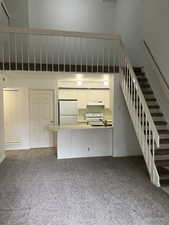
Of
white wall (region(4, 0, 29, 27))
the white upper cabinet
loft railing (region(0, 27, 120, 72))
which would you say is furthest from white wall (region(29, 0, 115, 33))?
the white upper cabinet

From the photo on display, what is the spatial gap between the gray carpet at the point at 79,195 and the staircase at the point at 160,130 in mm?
367

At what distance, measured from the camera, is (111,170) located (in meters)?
4.36

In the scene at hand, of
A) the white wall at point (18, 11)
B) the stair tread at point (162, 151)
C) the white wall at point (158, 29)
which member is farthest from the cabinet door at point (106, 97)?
the stair tread at point (162, 151)

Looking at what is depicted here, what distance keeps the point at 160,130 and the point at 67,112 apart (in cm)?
365

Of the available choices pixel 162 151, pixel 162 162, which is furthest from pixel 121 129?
pixel 162 162

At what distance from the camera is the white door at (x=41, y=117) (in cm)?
654

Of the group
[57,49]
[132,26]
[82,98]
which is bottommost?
[82,98]

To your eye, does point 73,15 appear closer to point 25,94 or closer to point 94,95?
point 94,95

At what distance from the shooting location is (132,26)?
19.8ft

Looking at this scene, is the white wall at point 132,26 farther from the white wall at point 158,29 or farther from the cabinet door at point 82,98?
the cabinet door at point 82,98

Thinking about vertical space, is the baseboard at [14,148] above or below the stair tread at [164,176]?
below

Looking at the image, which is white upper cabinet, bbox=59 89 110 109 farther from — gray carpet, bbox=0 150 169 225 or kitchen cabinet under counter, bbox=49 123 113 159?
gray carpet, bbox=0 150 169 225

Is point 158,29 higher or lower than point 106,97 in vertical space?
higher

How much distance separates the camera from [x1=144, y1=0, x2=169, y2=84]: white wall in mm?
4129
